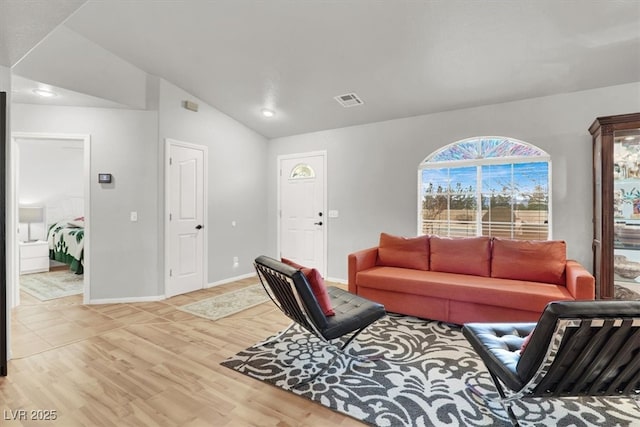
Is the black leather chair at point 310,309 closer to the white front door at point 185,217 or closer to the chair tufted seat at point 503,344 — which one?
the chair tufted seat at point 503,344

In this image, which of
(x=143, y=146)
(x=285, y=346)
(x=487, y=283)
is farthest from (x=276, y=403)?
(x=143, y=146)

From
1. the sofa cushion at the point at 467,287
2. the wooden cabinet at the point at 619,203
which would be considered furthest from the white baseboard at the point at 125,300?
the wooden cabinet at the point at 619,203

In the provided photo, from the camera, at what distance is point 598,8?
92.9 inches

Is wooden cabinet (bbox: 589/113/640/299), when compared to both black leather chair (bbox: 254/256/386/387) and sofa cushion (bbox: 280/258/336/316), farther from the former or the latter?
sofa cushion (bbox: 280/258/336/316)

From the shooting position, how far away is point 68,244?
5402mm

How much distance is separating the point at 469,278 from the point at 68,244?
6.38m

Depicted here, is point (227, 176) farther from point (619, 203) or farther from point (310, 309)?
point (619, 203)

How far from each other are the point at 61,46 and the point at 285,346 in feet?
12.8

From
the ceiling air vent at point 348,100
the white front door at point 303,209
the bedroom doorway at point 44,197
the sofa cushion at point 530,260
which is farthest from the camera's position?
the bedroom doorway at point 44,197

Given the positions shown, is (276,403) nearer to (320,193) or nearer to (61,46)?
(320,193)

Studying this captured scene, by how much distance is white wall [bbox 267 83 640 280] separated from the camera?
3488 millimetres

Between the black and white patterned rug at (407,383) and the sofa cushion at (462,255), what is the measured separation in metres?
0.82

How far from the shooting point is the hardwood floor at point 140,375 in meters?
1.87

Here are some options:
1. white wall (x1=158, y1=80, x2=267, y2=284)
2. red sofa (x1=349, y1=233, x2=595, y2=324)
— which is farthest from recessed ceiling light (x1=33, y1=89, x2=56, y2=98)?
red sofa (x1=349, y1=233, x2=595, y2=324)
